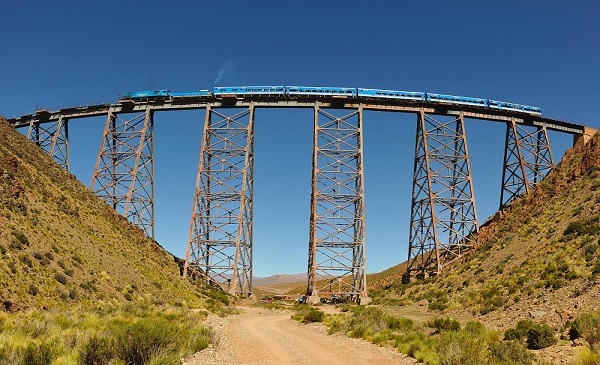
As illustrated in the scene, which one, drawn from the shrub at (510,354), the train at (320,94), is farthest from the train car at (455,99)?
the shrub at (510,354)

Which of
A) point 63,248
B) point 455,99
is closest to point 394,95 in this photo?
point 455,99

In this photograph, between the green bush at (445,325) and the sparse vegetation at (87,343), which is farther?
the green bush at (445,325)

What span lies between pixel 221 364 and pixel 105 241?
19.4 m

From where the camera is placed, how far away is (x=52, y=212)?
21594 mm

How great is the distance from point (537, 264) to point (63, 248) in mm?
22056

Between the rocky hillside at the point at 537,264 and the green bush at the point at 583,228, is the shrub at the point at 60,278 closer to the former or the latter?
the rocky hillside at the point at 537,264

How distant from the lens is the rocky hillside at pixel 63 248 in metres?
14.6

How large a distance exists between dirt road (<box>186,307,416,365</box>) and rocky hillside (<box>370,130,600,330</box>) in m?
4.68

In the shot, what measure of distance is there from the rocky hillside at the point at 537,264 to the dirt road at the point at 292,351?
468cm

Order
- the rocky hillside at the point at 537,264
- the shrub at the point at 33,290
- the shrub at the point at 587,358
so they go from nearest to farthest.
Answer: the shrub at the point at 587,358, the rocky hillside at the point at 537,264, the shrub at the point at 33,290

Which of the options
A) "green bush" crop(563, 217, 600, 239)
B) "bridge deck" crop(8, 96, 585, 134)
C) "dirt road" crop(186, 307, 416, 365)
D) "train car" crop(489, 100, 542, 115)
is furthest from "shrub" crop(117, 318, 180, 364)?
"train car" crop(489, 100, 542, 115)

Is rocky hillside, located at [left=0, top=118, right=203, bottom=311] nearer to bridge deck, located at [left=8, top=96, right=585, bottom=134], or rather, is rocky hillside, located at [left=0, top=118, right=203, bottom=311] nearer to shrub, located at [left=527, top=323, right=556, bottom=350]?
bridge deck, located at [left=8, top=96, right=585, bottom=134]

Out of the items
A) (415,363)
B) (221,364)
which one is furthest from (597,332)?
(221,364)

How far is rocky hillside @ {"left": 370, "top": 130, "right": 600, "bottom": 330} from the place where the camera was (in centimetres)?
1248
